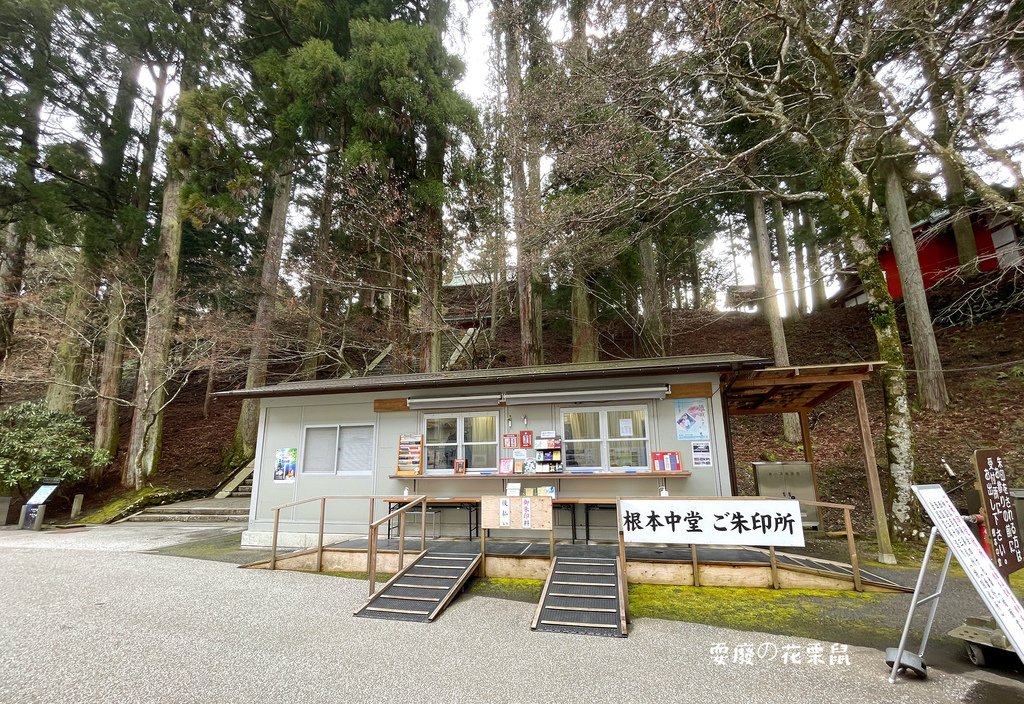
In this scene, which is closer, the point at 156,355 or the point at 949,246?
the point at 156,355

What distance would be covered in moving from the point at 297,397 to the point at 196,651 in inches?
206

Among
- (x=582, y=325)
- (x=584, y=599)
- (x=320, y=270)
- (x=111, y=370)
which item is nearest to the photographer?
(x=584, y=599)

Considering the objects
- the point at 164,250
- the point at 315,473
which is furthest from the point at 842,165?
the point at 164,250

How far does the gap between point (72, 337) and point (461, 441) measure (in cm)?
1389

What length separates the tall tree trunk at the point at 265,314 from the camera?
14328mm

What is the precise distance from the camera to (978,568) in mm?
3014

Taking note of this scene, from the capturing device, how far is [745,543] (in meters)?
4.93

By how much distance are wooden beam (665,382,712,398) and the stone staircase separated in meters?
10.5

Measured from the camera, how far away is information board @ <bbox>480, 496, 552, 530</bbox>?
5617 millimetres

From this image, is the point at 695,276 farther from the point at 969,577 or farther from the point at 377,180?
the point at 969,577

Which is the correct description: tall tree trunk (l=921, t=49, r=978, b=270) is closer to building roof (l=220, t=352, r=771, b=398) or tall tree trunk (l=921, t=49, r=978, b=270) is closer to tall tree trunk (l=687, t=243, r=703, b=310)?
building roof (l=220, t=352, r=771, b=398)

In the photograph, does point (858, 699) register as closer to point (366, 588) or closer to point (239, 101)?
point (366, 588)

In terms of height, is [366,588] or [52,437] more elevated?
[52,437]

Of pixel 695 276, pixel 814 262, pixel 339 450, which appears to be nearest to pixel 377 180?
pixel 339 450
